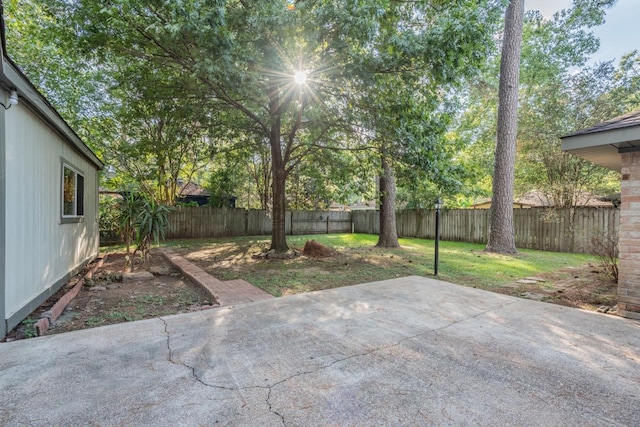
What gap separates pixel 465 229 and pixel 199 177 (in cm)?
1416

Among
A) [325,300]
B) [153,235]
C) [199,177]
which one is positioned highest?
[199,177]

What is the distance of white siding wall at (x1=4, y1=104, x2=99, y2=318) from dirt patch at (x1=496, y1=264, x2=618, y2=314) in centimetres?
633

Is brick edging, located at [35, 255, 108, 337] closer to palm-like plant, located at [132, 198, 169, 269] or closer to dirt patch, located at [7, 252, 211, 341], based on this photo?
dirt patch, located at [7, 252, 211, 341]

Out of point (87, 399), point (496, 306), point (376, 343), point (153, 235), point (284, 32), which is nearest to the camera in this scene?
point (87, 399)

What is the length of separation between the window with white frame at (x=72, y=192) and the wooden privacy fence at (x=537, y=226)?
10.1 meters

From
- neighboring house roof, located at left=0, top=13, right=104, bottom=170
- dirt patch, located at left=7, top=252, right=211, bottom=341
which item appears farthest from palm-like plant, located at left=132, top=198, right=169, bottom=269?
neighboring house roof, located at left=0, top=13, right=104, bottom=170

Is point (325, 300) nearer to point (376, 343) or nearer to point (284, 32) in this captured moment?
point (376, 343)

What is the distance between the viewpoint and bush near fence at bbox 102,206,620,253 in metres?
9.43

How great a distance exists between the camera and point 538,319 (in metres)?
3.48

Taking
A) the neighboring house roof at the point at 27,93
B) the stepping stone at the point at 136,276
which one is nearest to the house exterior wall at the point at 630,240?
the neighboring house roof at the point at 27,93

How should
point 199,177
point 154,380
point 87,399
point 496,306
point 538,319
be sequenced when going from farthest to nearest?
point 199,177 < point 496,306 < point 538,319 < point 154,380 < point 87,399

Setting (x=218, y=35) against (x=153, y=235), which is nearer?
(x=218, y=35)

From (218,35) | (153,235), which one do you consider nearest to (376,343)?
(218,35)

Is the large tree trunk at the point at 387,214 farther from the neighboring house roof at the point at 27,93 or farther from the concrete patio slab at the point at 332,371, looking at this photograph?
the neighboring house roof at the point at 27,93
